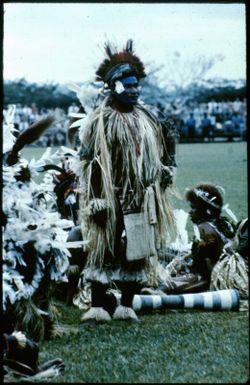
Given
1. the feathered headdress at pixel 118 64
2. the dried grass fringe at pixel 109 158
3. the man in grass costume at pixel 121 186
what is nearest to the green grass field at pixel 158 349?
the man in grass costume at pixel 121 186

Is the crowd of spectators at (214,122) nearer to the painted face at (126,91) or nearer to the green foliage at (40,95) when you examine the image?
the green foliage at (40,95)

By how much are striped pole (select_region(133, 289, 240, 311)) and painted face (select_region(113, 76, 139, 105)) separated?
152cm

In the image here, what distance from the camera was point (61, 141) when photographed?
28391 millimetres

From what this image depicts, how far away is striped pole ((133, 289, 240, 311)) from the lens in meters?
7.06

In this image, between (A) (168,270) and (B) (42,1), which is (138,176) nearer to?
(A) (168,270)

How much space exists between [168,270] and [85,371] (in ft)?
8.57

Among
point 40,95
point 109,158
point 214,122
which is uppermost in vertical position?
point 40,95

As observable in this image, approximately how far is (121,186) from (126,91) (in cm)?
69

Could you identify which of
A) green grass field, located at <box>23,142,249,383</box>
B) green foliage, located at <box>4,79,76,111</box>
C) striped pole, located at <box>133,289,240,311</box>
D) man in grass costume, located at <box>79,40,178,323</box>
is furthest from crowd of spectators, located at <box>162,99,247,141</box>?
green grass field, located at <box>23,142,249,383</box>

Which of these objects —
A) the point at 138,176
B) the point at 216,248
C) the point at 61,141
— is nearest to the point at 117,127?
the point at 138,176

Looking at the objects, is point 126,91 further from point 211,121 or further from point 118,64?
point 211,121

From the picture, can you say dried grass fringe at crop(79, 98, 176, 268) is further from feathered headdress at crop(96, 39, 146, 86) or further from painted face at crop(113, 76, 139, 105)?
feathered headdress at crop(96, 39, 146, 86)

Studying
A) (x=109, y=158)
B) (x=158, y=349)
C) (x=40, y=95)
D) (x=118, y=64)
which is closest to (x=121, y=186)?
(x=109, y=158)

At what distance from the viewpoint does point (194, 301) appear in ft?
23.4
